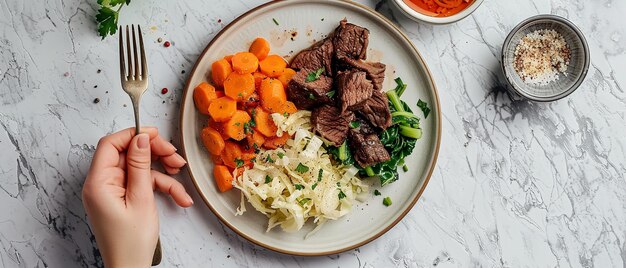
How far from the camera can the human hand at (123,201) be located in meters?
3.55

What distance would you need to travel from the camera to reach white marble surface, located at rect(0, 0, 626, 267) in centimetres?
404

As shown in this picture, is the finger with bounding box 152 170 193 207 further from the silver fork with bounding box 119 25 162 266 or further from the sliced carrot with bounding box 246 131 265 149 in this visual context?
the sliced carrot with bounding box 246 131 265 149

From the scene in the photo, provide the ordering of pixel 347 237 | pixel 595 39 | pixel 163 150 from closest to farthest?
pixel 163 150, pixel 347 237, pixel 595 39

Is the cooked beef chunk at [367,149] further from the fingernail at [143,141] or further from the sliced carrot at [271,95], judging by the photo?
the fingernail at [143,141]

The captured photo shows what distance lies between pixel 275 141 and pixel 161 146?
676mm

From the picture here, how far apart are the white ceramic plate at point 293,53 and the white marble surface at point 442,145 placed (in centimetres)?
18

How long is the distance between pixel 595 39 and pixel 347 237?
216 centimetres

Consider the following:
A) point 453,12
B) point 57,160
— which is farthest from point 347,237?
point 57,160

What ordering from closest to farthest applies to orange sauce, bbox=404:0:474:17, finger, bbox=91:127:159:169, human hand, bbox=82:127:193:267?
1. human hand, bbox=82:127:193:267
2. finger, bbox=91:127:159:169
3. orange sauce, bbox=404:0:474:17

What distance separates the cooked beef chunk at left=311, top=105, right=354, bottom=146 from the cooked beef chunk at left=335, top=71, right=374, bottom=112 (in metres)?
0.08

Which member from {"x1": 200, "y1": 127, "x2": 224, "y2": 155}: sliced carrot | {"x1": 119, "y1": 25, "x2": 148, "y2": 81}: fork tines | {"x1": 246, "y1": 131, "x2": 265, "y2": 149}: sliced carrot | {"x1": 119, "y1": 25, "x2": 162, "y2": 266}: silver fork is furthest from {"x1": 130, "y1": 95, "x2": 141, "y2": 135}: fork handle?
{"x1": 246, "y1": 131, "x2": 265, "y2": 149}: sliced carrot

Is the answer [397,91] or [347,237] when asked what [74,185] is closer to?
[347,237]

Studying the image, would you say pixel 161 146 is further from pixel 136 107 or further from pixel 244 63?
pixel 244 63

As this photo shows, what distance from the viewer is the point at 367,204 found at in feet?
13.6
